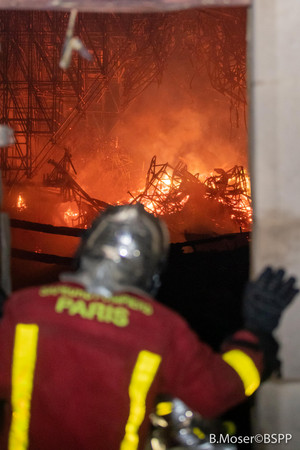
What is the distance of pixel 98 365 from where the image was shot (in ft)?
4.84

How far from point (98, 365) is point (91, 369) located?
31 millimetres

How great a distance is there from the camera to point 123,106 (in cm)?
1403

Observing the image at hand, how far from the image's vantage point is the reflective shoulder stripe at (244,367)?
1654mm

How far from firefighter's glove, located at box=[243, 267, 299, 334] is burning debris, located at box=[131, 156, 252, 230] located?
9.64 meters

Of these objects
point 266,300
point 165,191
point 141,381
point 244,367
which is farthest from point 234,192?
point 141,381

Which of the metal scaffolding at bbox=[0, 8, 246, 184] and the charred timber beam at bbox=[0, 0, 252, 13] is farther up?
the metal scaffolding at bbox=[0, 8, 246, 184]

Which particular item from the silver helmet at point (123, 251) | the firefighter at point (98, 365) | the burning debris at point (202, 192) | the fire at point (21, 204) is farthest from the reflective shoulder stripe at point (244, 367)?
the fire at point (21, 204)

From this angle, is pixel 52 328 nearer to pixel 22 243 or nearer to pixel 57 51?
pixel 22 243

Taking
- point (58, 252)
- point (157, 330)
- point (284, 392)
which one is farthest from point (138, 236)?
point (58, 252)

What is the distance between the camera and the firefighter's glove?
69.8 inches

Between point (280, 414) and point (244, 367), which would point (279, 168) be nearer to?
point (244, 367)

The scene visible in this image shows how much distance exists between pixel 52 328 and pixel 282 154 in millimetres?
1436

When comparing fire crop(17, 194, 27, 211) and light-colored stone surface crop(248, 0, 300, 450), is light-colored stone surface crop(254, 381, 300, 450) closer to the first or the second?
light-colored stone surface crop(248, 0, 300, 450)

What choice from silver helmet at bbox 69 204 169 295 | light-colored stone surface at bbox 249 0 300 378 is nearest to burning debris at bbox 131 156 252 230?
light-colored stone surface at bbox 249 0 300 378
